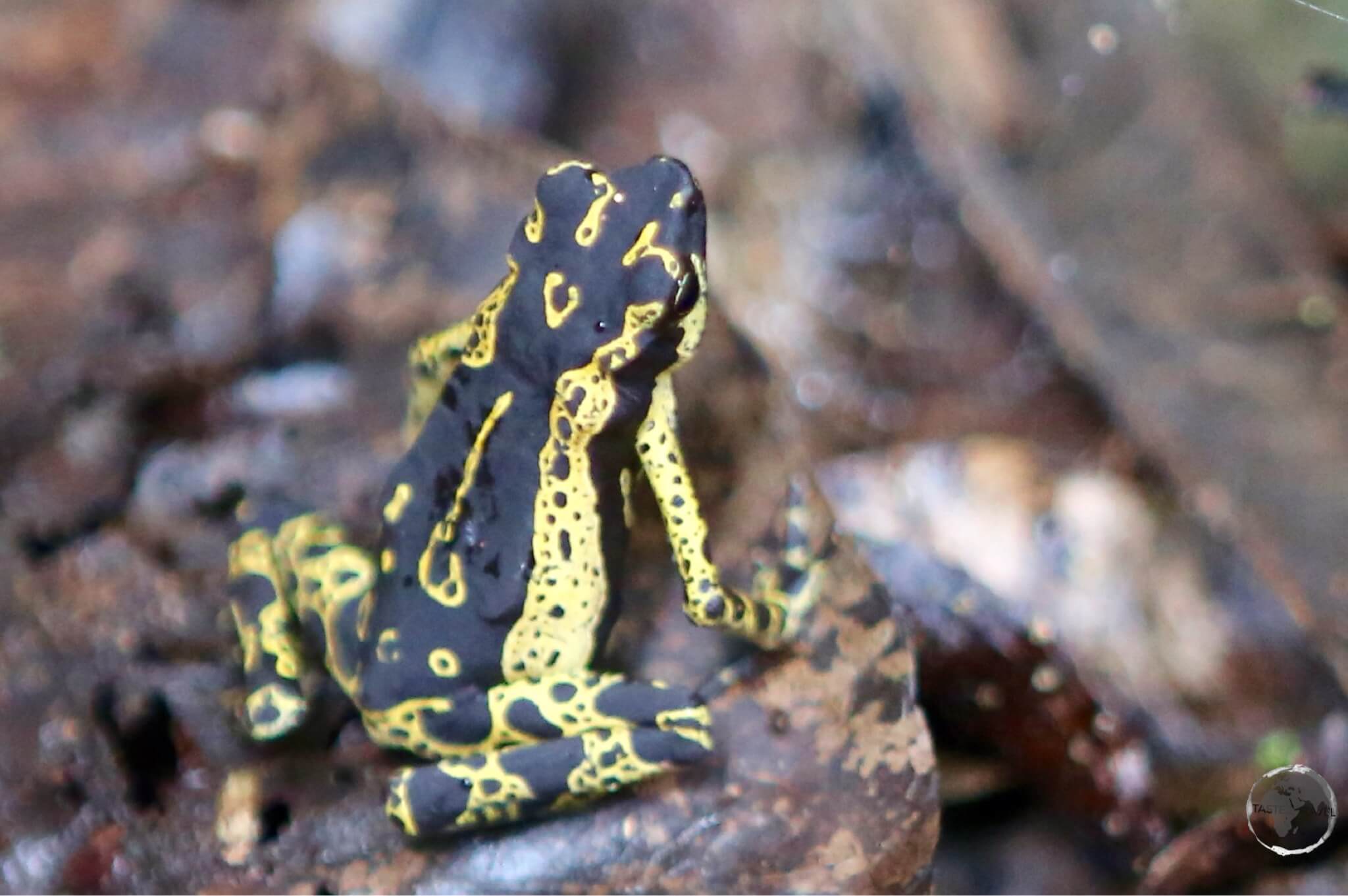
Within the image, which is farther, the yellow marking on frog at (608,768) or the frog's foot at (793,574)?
the frog's foot at (793,574)

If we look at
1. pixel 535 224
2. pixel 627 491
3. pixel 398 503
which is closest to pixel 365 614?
pixel 398 503

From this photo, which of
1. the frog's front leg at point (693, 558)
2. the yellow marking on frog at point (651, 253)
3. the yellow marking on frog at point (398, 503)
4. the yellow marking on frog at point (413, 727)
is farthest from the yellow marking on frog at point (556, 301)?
the yellow marking on frog at point (413, 727)

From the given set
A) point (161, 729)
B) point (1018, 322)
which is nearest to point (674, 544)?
point (161, 729)

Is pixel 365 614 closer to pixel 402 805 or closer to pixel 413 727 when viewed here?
pixel 413 727

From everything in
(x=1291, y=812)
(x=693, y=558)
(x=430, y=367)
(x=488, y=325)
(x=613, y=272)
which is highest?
(x=613, y=272)

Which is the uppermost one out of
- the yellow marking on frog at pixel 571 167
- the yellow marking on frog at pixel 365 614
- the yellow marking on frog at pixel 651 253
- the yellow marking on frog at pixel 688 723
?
the yellow marking on frog at pixel 571 167

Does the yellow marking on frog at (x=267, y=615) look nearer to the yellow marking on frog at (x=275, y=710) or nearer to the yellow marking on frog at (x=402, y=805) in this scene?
the yellow marking on frog at (x=275, y=710)
